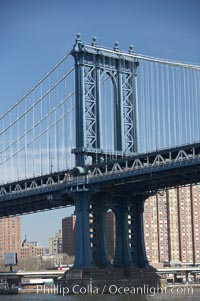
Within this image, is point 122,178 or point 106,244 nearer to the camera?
point 122,178

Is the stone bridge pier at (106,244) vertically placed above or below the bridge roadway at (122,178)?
below

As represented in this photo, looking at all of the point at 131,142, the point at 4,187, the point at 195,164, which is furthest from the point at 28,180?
the point at 195,164

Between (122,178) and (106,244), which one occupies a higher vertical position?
(122,178)

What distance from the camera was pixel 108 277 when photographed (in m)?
101

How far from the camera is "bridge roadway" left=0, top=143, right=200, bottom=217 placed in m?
93.1

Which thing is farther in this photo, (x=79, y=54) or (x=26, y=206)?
(x=26, y=206)

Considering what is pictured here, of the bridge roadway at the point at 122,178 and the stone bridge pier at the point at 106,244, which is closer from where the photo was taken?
the bridge roadway at the point at 122,178

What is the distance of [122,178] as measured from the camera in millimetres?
98562

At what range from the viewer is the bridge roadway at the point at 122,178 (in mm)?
93062

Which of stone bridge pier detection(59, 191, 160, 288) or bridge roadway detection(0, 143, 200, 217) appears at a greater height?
bridge roadway detection(0, 143, 200, 217)

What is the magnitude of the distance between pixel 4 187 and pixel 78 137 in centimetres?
2161

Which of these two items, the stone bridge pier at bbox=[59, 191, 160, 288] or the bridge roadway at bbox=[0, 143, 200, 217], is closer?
the bridge roadway at bbox=[0, 143, 200, 217]

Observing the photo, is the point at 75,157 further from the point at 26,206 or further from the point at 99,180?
the point at 26,206

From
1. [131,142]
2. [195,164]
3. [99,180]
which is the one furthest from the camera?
[131,142]
